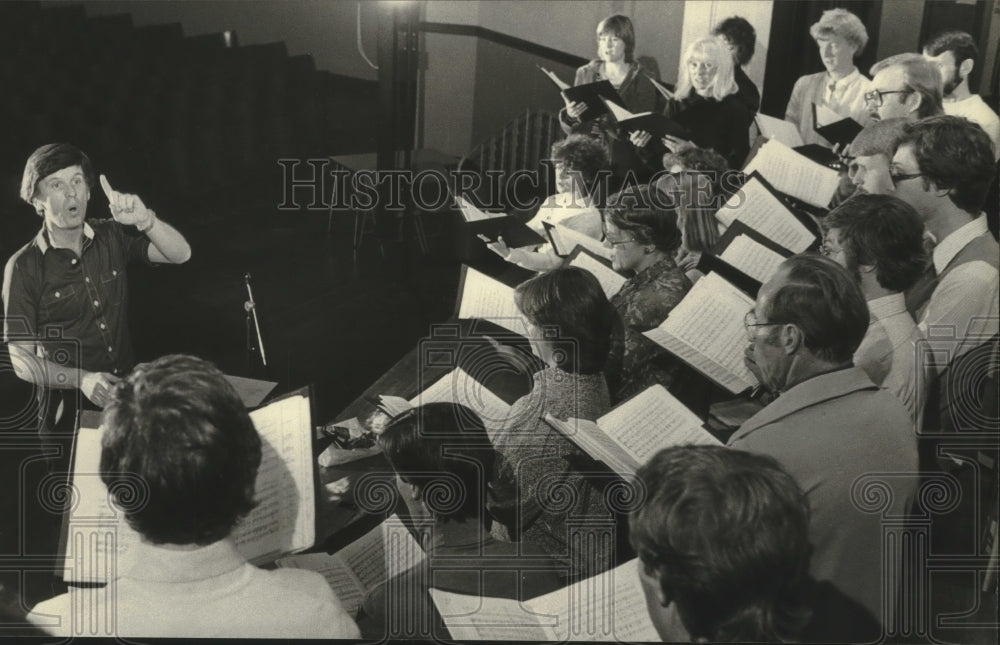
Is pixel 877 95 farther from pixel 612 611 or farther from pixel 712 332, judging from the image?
pixel 612 611

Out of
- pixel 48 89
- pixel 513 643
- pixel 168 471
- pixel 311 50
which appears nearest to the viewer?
pixel 168 471

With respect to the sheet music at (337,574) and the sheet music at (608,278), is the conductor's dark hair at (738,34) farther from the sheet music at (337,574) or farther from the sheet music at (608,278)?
the sheet music at (337,574)

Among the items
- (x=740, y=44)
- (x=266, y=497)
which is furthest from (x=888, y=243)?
(x=740, y=44)

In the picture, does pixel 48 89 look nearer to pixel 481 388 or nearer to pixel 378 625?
pixel 481 388

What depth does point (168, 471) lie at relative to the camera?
1721 millimetres

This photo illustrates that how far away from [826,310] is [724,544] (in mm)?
756

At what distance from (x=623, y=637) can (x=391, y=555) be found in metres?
0.62

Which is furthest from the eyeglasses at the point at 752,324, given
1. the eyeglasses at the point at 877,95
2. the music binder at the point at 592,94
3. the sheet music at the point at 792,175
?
the music binder at the point at 592,94

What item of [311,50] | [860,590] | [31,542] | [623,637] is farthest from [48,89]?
[860,590]

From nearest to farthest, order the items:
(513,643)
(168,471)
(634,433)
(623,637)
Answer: (168,471) < (623,637) < (513,643) < (634,433)

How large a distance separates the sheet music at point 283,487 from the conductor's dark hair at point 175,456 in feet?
0.93

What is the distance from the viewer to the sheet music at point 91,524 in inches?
84.7

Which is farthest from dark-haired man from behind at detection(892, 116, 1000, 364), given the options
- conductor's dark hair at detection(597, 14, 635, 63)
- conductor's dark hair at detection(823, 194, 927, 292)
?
conductor's dark hair at detection(597, 14, 635, 63)

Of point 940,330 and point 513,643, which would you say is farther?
point 940,330
